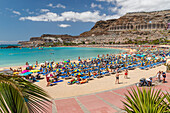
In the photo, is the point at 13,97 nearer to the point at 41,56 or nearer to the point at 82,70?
the point at 82,70

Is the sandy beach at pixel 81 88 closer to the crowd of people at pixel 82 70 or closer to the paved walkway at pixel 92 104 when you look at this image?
the crowd of people at pixel 82 70

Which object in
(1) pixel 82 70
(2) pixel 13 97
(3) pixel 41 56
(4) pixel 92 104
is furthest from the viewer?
→ (3) pixel 41 56

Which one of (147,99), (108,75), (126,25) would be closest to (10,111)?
(147,99)

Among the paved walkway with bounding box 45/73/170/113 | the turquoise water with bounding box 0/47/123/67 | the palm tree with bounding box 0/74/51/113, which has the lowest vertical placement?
the turquoise water with bounding box 0/47/123/67

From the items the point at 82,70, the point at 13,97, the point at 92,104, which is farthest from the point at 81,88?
the point at 13,97

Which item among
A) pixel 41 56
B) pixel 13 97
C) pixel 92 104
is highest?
pixel 13 97

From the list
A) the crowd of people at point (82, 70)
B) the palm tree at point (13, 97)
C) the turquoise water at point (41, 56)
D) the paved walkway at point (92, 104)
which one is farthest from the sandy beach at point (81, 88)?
the turquoise water at point (41, 56)

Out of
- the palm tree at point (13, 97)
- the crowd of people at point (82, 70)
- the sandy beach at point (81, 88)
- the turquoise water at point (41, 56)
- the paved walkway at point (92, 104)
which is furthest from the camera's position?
the turquoise water at point (41, 56)

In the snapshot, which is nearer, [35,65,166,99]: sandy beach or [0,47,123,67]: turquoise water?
[35,65,166,99]: sandy beach

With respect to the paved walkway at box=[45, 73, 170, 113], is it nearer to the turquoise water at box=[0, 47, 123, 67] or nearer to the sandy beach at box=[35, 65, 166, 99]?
the sandy beach at box=[35, 65, 166, 99]

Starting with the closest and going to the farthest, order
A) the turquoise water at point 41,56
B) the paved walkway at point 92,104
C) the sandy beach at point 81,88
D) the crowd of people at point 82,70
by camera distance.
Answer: the paved walkway at point 92,104 → the sandy beach at point 81,88 → the crowd of people at point 82,70 → the turquoise water at point 41,56

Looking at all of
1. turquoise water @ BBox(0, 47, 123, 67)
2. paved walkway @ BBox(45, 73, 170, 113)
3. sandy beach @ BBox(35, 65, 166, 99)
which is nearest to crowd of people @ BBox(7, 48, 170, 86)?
sandy beach @ BBox(35, 65, 166, 99)

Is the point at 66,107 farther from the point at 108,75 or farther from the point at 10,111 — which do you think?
the point at 108,75

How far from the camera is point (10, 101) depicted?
1.23 m
